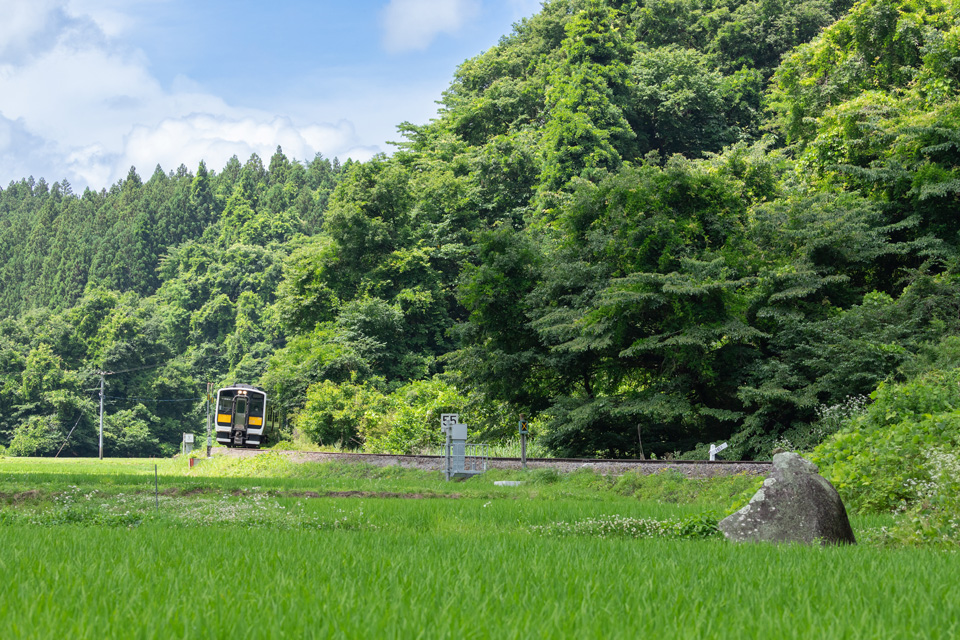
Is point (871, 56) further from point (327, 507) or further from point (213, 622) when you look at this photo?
point (213, 622)

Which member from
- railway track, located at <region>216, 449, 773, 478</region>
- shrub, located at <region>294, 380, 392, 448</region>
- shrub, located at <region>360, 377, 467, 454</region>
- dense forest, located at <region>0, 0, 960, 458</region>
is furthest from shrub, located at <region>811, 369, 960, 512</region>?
shrub, located at <region>294, 380, 392, 448</region>

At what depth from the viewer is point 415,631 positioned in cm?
292

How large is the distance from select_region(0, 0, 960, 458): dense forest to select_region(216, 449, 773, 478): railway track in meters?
2.20

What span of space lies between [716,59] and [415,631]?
167ft

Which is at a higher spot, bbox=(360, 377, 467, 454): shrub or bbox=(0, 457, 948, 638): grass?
bbox=(360, 377, 467, 454): shrub

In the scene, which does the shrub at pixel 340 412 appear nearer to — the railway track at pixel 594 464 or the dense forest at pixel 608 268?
the dense forest at pixel 608 268

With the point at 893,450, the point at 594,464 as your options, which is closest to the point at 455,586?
the point at 893,450

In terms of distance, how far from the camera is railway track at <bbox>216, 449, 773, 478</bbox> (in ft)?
52.4

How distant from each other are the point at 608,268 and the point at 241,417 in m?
25.7

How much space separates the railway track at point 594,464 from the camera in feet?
52.4

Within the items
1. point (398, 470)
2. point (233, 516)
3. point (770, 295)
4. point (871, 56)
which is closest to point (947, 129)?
point (770, 295)

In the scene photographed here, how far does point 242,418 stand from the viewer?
4153 centimetres

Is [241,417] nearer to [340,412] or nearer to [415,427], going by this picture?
[340,412]

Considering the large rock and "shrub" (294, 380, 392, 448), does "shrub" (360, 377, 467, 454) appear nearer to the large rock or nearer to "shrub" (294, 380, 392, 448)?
"shrub" (294, 380, 392, 448)
